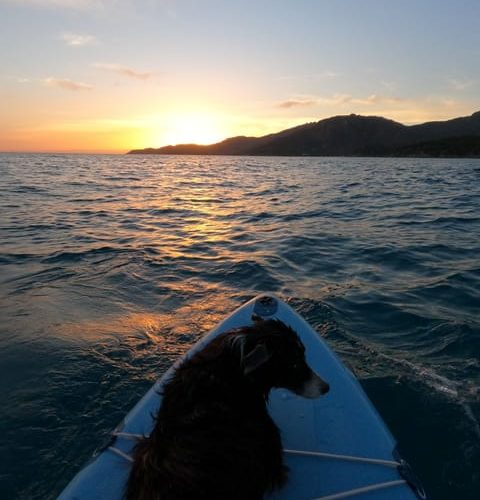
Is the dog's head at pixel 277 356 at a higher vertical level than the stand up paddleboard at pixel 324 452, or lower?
higher

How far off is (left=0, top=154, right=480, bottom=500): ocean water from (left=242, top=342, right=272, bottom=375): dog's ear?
2.76 m

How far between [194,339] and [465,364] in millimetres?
4475

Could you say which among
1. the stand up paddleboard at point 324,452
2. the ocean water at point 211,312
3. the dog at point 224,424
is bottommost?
the ocean water at point 211,312

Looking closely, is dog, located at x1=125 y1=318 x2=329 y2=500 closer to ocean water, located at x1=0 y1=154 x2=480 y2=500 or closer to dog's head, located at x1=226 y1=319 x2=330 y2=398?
dog's head, located at x1=226 y1=319 x2=330 y2=398

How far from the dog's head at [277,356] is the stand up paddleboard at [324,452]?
73cm

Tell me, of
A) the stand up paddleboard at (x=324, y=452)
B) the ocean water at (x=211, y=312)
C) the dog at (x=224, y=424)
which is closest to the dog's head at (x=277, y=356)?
the dog at (x=224, y=424)

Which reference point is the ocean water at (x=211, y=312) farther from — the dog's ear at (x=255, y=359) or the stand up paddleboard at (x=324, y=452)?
the dog's ear at (x=255, y=359)

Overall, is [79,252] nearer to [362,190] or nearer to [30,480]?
A: [30,480]

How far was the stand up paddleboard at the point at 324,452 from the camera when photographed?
3688mm

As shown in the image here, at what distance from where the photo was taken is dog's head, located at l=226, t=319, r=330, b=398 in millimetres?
3506

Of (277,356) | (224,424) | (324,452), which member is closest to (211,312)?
(324,452)

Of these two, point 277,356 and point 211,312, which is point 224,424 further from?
point 211,312

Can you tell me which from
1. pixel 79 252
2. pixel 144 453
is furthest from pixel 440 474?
pixel 79 252

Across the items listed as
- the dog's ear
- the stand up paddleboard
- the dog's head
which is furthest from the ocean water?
the dog's ear
